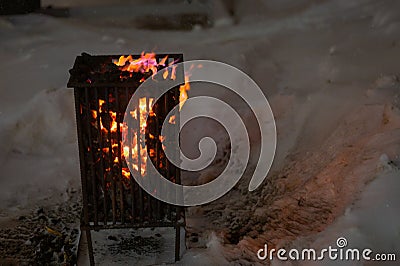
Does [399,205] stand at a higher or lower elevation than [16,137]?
lower

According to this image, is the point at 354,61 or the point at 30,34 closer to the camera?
the point at 354,61

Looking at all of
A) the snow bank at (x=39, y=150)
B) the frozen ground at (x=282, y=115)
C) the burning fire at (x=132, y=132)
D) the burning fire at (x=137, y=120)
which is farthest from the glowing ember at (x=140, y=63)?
the snow bank at (x=39, y=150)

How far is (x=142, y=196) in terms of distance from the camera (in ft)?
14.1

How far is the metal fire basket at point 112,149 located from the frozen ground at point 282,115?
588mm

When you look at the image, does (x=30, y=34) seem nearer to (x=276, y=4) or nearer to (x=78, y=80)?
(x=276, y=4)

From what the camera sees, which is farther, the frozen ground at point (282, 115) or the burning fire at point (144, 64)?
the frozen ground at point (282, 115)

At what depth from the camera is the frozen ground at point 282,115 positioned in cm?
459

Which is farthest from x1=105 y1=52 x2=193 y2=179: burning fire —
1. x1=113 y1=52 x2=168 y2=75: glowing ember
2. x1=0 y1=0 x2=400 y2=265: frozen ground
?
x1=0 y1=0 x2=400 y2=265: frozen ground

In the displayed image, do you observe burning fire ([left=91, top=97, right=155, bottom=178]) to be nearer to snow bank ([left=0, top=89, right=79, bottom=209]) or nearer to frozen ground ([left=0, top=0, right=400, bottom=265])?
frozen ground ([left=0, top=0, right=400, bottom=265])

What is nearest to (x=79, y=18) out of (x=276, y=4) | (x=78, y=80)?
(x=276, y=4)

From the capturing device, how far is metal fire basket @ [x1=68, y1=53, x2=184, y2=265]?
13.1 ft

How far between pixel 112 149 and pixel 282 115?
2.41 m

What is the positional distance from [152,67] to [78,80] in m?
0.50

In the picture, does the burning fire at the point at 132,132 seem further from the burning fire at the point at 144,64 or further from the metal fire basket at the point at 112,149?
the burning fire at the point at 144,64
